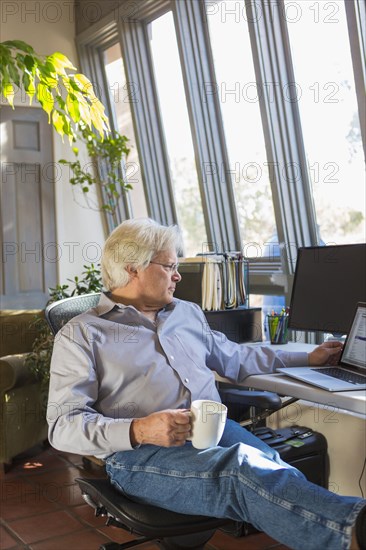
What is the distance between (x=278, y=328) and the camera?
135 inches

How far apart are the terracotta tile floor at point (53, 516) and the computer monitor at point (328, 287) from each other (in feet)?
3.32

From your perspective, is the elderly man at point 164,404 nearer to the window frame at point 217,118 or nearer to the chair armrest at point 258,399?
the chair armrest at point 258,399

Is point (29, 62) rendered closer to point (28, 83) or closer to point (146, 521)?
point (28, 83)

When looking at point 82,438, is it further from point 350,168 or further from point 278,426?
point 350,168

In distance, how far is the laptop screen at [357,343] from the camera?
2.70 metres

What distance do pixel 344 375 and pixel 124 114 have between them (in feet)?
12.8

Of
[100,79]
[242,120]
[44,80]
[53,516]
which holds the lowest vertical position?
[53,516]

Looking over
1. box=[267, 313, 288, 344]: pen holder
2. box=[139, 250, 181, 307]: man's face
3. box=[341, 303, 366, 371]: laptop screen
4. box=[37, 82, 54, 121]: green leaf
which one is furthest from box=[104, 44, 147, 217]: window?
box=[341, 303, 366, 371]: laptop screen

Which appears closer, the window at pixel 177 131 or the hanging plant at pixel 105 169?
the window at pixel 177 131

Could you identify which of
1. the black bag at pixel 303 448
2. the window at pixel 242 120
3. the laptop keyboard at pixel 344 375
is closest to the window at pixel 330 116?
the window at pixel 242 120

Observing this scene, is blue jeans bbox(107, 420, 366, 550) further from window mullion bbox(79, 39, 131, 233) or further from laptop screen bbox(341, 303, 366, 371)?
window mullion bbox(79, 39, 131, 233)

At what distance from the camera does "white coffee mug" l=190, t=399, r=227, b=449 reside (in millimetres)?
2066

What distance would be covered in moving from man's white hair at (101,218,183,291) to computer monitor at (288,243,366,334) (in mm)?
898

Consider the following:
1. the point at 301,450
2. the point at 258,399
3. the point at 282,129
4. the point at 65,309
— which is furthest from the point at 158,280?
the point at 282,129
